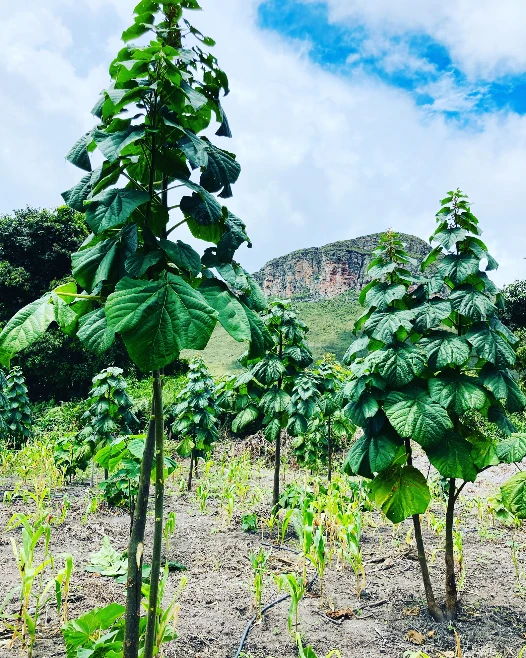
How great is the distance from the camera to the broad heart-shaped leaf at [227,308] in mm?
1449

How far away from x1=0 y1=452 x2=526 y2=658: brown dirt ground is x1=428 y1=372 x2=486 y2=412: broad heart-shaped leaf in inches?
50.5

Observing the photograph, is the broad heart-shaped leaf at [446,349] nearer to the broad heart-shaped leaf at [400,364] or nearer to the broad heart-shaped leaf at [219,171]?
the broad heart-shaped leaf at [400,364]

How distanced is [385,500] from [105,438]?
5.02 m

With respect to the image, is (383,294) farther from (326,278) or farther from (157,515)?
(326,278)

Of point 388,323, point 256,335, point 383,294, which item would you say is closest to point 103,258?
point 256,335

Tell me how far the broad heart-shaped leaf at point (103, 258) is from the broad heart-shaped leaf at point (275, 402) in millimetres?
3818

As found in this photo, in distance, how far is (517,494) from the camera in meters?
2.16

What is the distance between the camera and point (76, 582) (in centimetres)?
346

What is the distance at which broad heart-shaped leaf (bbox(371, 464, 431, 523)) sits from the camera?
108 inches

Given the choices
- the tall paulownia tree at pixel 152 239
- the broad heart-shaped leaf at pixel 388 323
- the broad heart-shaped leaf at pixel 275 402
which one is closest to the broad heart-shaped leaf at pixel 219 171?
the tall paulownia tree at pixel 152 239

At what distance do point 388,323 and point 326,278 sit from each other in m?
52.3

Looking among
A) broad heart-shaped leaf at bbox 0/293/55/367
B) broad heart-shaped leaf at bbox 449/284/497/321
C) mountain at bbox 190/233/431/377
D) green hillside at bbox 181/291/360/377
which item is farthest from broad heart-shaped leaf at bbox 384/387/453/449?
mountain at bbox 190/233/431/377

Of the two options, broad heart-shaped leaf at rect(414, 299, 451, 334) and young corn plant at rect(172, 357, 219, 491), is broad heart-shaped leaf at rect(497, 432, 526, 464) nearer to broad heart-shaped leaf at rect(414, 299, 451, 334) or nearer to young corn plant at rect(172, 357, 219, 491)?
broad heart-shaped leaf at rect(414, 299, 451, 334)

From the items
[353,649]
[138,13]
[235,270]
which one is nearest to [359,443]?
[353,649]
